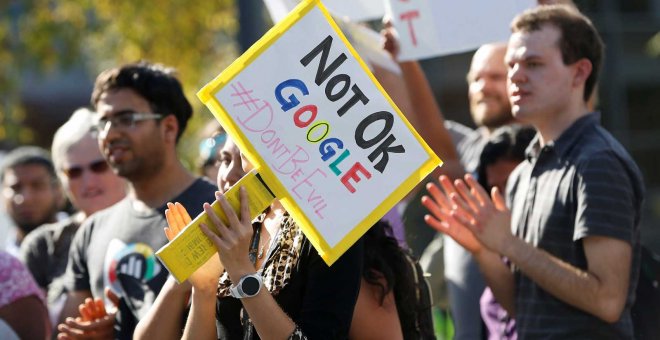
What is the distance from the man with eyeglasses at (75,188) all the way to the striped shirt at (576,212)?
9.04 ft

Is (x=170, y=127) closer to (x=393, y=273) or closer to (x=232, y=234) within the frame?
(x=393, y=273)

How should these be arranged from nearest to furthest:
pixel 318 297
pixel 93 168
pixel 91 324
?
pixel 318 297, pixel 91 324, pixel 93 168

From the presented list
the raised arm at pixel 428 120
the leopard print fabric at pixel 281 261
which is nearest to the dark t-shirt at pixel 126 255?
the leopard print fabric at pixel 281 261

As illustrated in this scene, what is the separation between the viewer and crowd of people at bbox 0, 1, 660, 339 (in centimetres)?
366

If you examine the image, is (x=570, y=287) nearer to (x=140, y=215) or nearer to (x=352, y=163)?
(x=352, y=163)

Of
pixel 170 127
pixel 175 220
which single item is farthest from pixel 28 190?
pixel 175 220

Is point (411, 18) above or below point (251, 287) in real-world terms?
above

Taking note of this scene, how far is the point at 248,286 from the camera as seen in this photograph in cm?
342

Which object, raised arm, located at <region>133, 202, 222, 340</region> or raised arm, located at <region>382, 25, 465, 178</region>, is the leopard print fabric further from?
raised arm, located at <region>382, 25, 465, 178</region>

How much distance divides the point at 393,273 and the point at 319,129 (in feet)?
2.20

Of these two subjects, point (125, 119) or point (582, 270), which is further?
point (125, 119)

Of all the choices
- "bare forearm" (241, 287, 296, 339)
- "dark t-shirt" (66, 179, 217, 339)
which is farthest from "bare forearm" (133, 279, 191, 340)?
"dark t-shirt" (66, 179, 217, 339)

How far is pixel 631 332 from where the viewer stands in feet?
14.3

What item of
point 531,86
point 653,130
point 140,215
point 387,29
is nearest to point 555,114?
point 531,86
